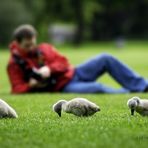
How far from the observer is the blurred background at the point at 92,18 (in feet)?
243

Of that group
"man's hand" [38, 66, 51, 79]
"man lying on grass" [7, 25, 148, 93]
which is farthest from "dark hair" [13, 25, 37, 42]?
"man's hand" [38, 66, 51, 79]

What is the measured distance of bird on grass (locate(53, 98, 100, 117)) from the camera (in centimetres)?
661

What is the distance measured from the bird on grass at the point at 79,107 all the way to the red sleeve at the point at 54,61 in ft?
18.5

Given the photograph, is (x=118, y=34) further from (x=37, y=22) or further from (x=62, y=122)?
(x=62, y=122)

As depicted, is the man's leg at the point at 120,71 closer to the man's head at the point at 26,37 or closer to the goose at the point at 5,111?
the man's head at the point at 26,37

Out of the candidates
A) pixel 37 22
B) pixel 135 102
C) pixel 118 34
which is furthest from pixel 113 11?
pixel 135 102

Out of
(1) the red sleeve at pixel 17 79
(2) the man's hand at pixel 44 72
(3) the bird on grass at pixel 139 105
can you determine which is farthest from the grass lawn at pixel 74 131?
(1) the red sleeve at pixel 17 79

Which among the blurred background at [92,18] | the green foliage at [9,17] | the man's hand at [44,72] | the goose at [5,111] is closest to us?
the goose at [5,111]

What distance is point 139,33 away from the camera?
83812 millimetres

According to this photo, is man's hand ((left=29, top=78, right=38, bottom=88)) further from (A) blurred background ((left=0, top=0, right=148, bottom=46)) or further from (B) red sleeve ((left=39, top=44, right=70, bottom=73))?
(A) blurred background ((left=0, top=0, right=148, bottom=46))

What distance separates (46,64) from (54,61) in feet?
0.61

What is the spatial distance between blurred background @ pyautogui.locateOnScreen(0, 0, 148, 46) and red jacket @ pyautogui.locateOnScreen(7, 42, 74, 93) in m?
54.3

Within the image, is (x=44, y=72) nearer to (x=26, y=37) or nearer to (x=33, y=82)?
(x=33, y=82)

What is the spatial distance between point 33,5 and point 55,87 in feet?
193
